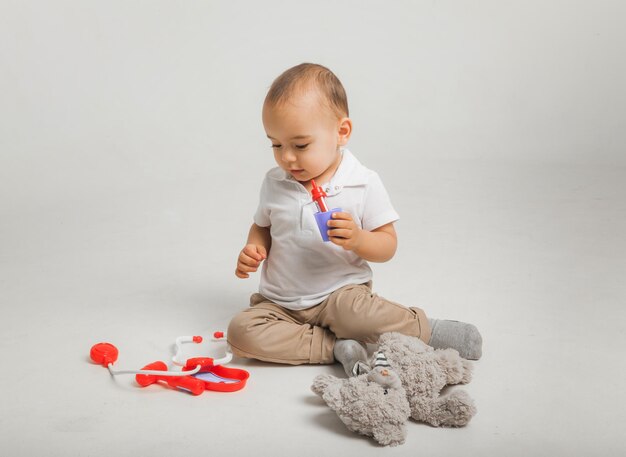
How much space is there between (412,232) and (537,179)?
799 millimetres

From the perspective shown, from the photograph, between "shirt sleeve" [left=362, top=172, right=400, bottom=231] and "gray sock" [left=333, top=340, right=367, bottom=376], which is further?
"shirt sleeve" [left=362, top=172, right=400, bottom=231]

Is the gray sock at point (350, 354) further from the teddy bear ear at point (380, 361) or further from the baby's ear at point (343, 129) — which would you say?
the baby's ear at point (343, 129)

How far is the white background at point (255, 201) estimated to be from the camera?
141 centimetres

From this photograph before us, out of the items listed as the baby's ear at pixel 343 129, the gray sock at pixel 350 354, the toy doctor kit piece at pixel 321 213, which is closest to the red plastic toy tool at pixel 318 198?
the toy doctor kit piece at pixel 321 213

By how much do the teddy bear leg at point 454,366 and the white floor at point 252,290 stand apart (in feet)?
0.10

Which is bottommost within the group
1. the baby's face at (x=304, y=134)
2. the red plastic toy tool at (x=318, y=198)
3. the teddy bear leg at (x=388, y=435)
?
the teddy bear leg at (x=388, y=435)

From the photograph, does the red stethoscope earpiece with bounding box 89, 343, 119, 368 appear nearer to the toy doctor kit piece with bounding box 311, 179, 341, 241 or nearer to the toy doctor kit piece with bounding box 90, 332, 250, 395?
the toy doctor kit piece with bounding box 90, 332, 250, 395

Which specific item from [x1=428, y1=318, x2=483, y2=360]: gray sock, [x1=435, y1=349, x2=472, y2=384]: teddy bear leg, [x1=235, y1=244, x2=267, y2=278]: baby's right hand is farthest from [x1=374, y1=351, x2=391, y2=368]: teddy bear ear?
[x1=235, y1=244, x2=267, y2=278]: baby's right hand

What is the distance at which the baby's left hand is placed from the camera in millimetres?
1566

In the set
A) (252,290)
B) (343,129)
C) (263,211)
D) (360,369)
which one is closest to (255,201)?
(252,290)

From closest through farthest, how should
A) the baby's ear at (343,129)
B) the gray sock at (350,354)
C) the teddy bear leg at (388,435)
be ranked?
the teddy bear leg at (388,435)
the gray sock at (350,354)
the baby's ear at (343,129)

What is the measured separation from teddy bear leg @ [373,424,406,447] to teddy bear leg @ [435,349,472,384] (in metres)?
0.23

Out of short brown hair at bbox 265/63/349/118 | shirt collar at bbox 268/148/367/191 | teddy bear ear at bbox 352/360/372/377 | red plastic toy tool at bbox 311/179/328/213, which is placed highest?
short brown hair at bbox 265/63/349/118

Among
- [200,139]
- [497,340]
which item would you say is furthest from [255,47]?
[497,340]
